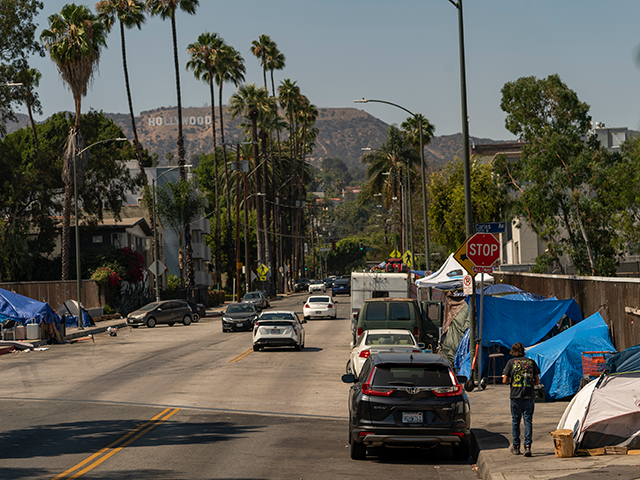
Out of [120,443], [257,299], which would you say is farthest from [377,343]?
[257,299]

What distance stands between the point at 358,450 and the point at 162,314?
1436 inches

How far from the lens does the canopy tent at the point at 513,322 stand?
1908 cm

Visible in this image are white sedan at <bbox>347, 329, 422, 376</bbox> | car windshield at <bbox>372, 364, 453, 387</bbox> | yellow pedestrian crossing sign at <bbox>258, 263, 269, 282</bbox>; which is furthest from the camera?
yellow pedestrian crossing sign at <bbox>258, 263, 269, 282</bbox>

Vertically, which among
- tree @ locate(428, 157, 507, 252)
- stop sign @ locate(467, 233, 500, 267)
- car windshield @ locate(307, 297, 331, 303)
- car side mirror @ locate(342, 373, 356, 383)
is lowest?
car windshield @ locate(307, 297, 331, 303)

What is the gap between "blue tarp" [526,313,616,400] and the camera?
15641 mm

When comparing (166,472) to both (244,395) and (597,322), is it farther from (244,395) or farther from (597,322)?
(597,322)

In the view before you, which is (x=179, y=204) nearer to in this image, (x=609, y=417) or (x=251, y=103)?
(x=251, y=103)

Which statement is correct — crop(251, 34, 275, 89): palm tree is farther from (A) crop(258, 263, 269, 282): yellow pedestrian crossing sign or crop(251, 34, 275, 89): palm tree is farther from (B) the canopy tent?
(B) the canopy tent

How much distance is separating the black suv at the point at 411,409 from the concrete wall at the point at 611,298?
6226 mm

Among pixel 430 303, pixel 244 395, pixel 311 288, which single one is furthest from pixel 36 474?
pixel 311 288

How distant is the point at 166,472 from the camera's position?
1013cm

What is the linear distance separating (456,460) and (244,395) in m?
7.53

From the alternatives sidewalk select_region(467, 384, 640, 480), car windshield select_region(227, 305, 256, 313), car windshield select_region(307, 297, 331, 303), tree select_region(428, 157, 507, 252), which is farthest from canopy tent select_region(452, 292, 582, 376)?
car windshield select_region(307, 297, 331, 303)

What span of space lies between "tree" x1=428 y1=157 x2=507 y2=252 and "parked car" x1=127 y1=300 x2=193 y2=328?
16.8 metres
